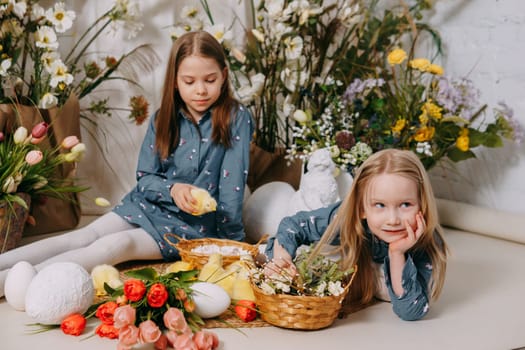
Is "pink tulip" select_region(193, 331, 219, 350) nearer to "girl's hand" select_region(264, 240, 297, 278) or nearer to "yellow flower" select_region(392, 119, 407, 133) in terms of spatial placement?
"girl's hand" select_region(264, 240, 297, 278)

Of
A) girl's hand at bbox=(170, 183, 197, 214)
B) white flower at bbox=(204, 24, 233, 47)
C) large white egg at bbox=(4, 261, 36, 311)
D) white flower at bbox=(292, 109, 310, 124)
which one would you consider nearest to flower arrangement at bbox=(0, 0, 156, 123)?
white flower at bbox=(204, 24, 233, 47)

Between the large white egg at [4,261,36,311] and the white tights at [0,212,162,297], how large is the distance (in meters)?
0.09

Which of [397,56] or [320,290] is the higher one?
[397,56]

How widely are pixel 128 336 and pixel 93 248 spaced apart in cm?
69

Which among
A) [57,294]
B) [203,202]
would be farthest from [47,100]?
[57,294]

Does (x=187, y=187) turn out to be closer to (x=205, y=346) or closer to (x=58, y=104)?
(x=58, y=104)

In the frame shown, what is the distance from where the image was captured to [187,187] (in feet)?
7.88

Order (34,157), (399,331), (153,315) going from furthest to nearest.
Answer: (34,157)
(399,331)
(153,315)

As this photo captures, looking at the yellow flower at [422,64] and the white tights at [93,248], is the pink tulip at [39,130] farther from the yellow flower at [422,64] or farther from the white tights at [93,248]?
the yellow flower at [422,64]

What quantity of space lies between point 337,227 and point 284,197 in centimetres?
74

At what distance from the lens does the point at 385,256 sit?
1.94m

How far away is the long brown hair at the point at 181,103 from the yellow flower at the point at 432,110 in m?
0.69

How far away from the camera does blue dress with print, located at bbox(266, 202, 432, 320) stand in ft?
6.02

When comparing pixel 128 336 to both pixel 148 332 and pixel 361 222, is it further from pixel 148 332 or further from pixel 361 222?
pixel 361 222
